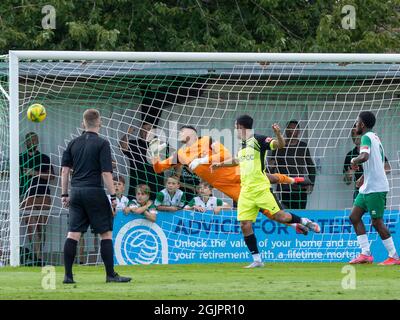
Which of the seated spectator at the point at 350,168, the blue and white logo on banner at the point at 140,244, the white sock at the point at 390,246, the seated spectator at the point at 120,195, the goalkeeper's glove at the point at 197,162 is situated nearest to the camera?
the white sock at the point at 390,246

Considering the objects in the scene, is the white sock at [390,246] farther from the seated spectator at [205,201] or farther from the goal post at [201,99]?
the seated spectator at [205,201]

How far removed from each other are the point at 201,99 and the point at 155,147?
1.40 metres

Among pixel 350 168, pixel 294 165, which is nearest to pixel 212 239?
pixel 294 165

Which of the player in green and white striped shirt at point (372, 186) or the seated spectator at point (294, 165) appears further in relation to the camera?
the seated spectator at point (294, 165)

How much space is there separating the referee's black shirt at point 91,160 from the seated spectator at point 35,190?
15.6ft

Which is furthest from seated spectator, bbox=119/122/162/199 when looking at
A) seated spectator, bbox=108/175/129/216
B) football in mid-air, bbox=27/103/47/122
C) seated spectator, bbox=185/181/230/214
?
football in mid-air, bbox=27/103/47/122

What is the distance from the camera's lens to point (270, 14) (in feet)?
72.2

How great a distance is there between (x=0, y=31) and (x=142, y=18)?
2.63m

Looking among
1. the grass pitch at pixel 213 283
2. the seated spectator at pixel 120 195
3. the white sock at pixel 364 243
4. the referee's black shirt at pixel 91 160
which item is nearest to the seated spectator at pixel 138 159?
the seated spectator at pixel 120 195

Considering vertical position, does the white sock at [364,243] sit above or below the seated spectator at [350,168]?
below

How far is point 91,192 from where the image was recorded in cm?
1223

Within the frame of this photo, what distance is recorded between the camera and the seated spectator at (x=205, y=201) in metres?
17.1

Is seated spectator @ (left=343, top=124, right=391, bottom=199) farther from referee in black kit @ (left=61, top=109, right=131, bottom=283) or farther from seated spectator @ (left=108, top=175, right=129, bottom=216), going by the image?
referee in black kit @ (left=61, top=109, right=131, bottom=283)

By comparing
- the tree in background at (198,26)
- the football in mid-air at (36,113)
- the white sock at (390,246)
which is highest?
the tree in background at (198,26)
